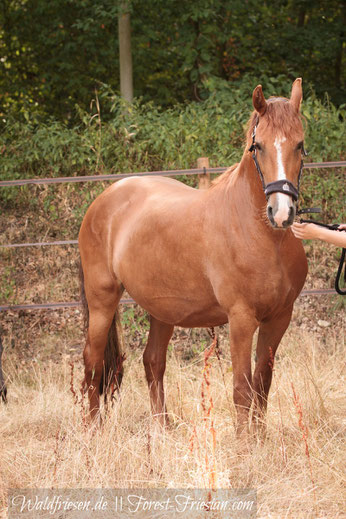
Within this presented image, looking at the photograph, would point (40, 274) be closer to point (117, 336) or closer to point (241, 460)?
point (117, 336)

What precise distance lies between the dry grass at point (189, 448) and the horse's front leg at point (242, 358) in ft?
0.51

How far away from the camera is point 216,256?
11.0ft

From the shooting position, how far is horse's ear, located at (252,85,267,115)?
2.96m

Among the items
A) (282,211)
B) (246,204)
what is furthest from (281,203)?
(246,204)

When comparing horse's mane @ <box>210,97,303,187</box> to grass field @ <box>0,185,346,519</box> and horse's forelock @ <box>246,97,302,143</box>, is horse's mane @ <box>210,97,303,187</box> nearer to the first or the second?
horse's forelock @ <box>246,97,302,143</box>

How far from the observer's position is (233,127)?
26.1 feet

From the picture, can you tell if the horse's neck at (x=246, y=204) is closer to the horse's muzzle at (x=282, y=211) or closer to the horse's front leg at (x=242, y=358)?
the horse's muzzle at (x=282, y=211)

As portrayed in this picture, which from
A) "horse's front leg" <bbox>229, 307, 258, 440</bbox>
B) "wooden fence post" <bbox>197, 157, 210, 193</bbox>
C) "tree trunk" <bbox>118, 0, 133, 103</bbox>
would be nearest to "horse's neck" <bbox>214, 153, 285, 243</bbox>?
"horse's front leg" <bbox>229, 307, 258, 440</bbox>

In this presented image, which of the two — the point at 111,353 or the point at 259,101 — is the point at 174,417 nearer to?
the point at 111,353

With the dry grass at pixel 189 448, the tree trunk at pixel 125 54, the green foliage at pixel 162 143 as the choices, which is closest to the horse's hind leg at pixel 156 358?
the dry grass at pixel 189 448

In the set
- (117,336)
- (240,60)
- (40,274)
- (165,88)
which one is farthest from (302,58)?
(117,336)

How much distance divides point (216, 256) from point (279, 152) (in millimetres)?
683

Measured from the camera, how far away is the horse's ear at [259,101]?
9.73 feet

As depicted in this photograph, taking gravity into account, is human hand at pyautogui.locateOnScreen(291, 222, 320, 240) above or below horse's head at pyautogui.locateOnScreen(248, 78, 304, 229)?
below
